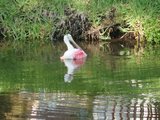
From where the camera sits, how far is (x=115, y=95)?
10312 mm

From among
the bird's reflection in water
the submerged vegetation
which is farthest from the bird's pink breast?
the submerged vegetation

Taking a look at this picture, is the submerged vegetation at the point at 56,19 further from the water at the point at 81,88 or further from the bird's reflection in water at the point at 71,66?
the bird's reflection in water at the point at 71,66

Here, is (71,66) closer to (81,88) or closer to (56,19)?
(81,88)

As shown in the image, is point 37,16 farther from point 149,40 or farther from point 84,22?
point 149,40

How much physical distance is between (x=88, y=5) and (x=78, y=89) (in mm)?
9892

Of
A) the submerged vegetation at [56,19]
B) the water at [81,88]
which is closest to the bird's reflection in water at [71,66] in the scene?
the water at [81,88]

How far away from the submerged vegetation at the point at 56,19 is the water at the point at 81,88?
14.2 ft

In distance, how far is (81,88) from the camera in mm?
11156

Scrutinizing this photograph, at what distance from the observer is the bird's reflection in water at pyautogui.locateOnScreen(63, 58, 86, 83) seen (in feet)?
41.4

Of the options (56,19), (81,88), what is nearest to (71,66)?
(81,88)

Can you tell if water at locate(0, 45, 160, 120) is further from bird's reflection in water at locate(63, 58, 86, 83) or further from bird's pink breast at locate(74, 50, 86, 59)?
bird's pink breast at locate(74, 50, 86, 59)

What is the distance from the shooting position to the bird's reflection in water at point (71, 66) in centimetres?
1262

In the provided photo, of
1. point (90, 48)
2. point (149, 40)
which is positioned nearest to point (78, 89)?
point (90, 48)

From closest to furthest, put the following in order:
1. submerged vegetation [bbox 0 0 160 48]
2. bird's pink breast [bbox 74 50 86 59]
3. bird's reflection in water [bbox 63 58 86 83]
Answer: bird's reflection in water [bbox 63 58 86 83] < bird's pink breast [bbox 74 50 86 59] < submerged vegetation [bbox 0 0 160 48]
